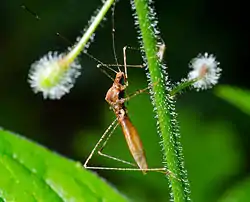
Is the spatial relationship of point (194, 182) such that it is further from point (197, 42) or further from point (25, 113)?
point (25, 113)

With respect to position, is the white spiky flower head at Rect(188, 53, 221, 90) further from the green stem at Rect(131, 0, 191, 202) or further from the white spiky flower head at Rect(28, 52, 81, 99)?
the white spiky flower head at Rect(28, 52, 81, 99)

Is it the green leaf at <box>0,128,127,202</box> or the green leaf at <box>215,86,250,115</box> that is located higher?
the green leaf at <box>215,86,250,115</box>

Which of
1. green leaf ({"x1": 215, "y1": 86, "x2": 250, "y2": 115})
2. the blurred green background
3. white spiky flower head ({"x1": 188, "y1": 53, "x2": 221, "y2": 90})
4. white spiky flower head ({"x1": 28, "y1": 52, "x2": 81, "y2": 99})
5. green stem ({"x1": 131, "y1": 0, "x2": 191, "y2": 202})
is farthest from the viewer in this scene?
the blurred green background

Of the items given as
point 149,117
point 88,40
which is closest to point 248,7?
point 149,117

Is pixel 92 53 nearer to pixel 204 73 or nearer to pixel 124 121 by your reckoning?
pixel 124 121

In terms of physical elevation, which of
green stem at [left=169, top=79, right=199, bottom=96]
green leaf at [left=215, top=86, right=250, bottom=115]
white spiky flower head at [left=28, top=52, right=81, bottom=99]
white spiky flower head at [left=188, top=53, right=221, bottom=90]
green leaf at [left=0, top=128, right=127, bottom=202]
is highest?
green leaf at [left=215, top=86, right=250, bottom=115]

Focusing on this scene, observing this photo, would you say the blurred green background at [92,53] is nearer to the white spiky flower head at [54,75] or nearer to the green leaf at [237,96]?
the green leaf at [237,96]

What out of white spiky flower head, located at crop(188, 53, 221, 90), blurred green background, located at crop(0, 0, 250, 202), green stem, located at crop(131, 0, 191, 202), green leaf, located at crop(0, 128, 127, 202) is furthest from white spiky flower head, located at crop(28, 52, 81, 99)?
blurred green background, located at crop(0, 0, 250, 202)
